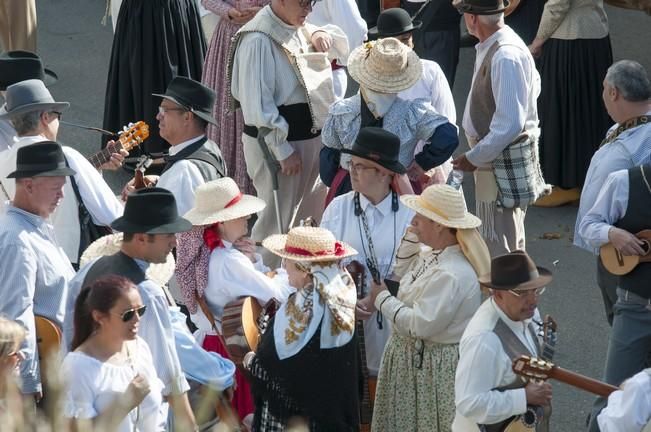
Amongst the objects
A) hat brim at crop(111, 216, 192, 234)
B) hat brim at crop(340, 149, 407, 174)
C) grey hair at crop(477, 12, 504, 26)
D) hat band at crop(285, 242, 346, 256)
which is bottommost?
hat band at crop(285, 242, 346, 256)

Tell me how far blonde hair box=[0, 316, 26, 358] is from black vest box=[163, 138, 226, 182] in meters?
2.21

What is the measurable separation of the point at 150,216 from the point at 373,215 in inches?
53.4

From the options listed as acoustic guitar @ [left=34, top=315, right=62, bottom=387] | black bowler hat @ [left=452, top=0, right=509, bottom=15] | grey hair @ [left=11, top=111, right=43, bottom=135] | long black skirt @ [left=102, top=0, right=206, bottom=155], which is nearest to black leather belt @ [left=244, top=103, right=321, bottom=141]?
black bowler hat @ [left=452, top=0, right=509, bottom=15]

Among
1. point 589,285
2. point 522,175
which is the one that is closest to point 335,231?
point 522,175

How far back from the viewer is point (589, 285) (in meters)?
8.55

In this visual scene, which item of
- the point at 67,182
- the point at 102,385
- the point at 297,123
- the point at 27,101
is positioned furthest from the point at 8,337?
the point at 297,123

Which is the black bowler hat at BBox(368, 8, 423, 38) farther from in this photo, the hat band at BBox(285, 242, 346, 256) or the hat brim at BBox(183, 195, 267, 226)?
the hat band at BBox(285, 242, 346, 256)

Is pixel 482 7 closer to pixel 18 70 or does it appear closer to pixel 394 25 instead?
pixel 394 25

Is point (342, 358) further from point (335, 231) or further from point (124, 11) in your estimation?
point (124, 11)

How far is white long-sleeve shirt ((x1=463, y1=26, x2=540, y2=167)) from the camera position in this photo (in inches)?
286

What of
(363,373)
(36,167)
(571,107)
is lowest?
(363,373)

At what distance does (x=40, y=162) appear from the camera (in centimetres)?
590

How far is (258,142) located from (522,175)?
1.65m

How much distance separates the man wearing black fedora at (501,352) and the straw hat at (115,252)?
1.39 meters
